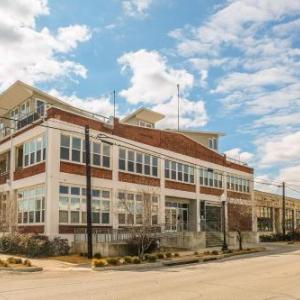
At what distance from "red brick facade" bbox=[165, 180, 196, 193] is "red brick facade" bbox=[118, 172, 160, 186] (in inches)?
63.5

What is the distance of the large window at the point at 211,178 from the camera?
158 feet

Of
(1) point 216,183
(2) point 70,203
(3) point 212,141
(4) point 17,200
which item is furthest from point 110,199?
(3) point 212,141

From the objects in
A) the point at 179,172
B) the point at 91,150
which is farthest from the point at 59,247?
the point at 179,172

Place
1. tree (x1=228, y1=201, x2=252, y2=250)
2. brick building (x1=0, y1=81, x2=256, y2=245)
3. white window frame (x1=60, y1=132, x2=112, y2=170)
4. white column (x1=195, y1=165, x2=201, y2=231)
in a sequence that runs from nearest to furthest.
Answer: brick building (x1=0, y1=81, x2=256, y2=245) < white window frame (x1=60, y1=132, x2=112, y2=170) < tree (x1=228, y1=201, x2=252, y2=250) < white column (x1=195, y1=165, x2=201, y2=231)

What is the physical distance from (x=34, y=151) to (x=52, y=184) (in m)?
3.63

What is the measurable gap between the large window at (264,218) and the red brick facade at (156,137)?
544 inches

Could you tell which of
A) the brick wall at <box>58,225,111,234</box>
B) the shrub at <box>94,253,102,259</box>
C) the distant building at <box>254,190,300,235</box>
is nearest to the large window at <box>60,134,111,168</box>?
the brick wall at <box>58,225,111,234</box>

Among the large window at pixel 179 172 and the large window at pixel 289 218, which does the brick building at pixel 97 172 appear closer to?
the large window at pixel 179 172

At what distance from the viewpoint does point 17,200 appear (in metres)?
35.3

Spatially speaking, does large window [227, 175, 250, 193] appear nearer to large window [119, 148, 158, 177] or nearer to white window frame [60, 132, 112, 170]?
large window [119, 148, 158, 177]

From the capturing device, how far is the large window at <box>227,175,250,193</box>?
2100 inches

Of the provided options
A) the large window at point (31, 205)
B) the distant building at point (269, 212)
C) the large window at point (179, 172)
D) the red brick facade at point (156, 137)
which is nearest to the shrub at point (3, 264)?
the large window at point (31, 205)

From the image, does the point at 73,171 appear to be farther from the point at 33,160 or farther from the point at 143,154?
the point at 143,154

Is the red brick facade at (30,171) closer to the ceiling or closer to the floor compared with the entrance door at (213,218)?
closer to the ceiling
